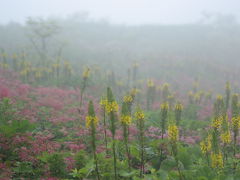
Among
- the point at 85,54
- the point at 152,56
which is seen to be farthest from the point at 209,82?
the point at 85,54

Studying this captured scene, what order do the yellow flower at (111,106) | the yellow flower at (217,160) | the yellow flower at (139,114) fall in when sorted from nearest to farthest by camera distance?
1. the yellow flower at (111,106)
2. the yellow flower at (139,114)
3. the yellow flower at (217,160)

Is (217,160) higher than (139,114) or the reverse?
the reverse

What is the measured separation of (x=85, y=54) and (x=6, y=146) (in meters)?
27.0

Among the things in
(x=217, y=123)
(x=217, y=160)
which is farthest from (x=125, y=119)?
(x=217, y=160)

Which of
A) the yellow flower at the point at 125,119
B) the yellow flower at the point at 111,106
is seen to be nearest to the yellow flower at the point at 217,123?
the yellow flower at the point at 125,119

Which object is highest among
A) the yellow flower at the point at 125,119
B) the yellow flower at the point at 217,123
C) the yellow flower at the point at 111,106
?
the yellow flower at the point at 111,106

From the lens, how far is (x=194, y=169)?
20.5 feet

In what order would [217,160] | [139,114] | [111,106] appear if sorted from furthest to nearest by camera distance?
1. [217,160]
2. [139,114]
3. [111,106]

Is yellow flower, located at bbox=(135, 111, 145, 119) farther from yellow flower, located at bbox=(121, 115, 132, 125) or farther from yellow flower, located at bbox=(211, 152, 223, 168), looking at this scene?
yellow flower, located at bbox=(211, 152, 223, 168)

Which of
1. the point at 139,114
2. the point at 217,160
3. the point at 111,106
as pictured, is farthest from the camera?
the point at 217,160

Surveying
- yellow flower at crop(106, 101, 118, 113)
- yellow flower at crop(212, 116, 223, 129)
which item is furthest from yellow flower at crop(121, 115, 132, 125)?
yellow flower at crop(212, 116, 223, 129)

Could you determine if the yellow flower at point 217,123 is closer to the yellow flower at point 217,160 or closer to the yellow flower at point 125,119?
the yellow flower at point 217,160

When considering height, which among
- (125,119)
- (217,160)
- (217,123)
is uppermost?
(125,119)

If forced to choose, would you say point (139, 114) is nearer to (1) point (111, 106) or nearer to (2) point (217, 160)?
(1) point (111, 106)
